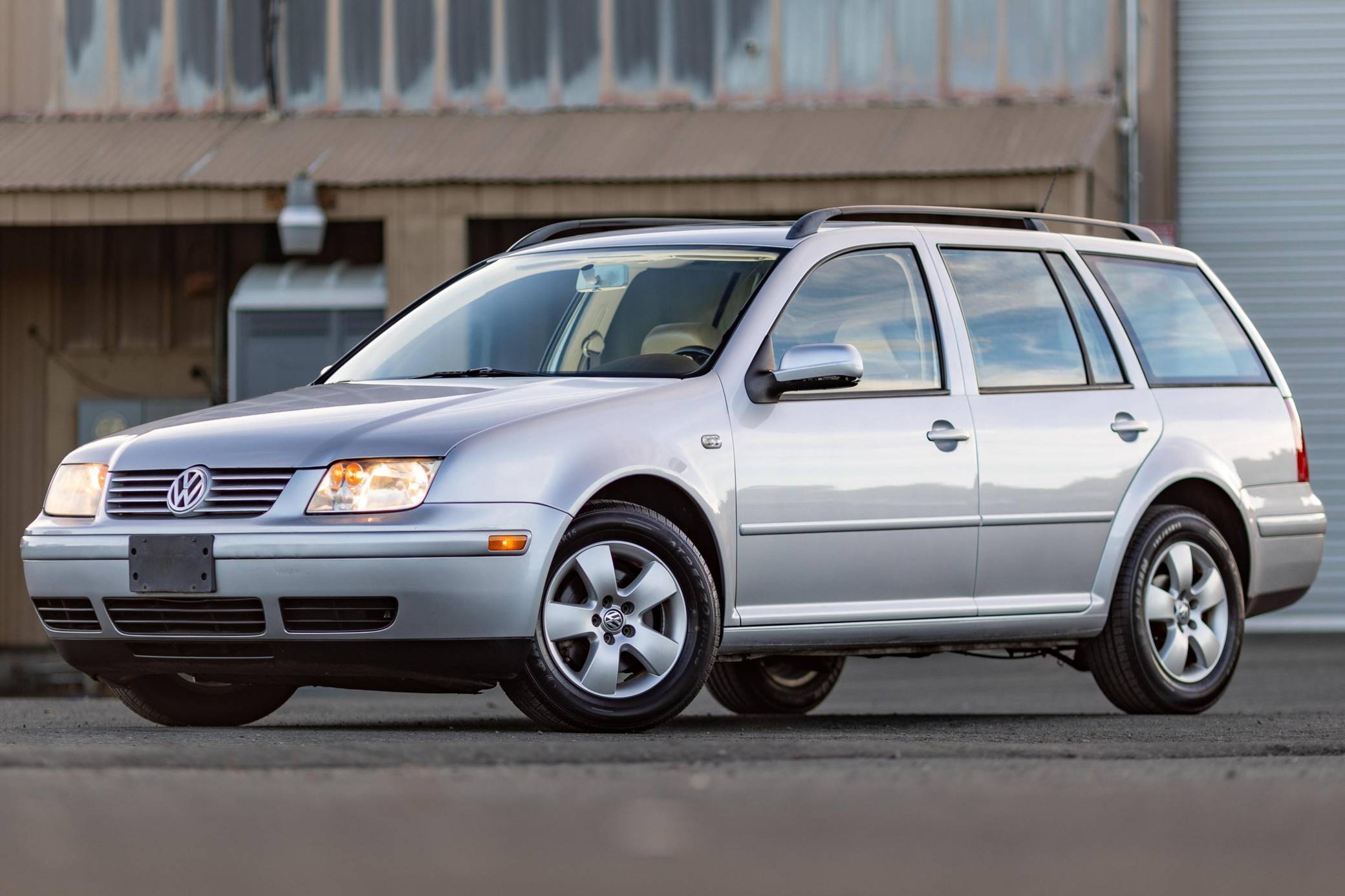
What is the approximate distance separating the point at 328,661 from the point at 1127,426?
3.19 metres

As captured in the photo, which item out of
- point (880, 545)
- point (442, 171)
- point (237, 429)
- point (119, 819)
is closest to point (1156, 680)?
point (880, 545)

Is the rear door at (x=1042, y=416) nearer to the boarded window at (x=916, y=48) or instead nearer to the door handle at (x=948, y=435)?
the door handle at (x=948, y=435)

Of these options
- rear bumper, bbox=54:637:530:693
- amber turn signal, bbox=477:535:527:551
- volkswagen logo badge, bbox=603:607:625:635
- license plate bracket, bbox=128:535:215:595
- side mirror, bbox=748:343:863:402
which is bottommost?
rear bumper, bbox=54:637:530:693

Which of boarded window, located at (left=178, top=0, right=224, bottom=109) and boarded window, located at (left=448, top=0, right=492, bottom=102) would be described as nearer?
boarded window, located at (left=448, top=0, right=492, bottom=102)

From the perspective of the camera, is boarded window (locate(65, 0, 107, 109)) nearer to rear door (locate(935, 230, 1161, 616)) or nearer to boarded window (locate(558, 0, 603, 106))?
boarded window (locate(558, 0, 603, 106))

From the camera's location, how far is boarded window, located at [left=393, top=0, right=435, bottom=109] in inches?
704

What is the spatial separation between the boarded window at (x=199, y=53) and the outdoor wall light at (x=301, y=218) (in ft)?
6.51

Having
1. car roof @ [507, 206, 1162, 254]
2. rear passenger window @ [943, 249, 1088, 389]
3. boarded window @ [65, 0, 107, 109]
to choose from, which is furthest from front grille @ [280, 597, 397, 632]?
boarded window @ [65, 0, 107, 109]

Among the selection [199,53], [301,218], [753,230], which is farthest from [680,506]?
[199,53]

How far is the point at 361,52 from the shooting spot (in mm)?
17969

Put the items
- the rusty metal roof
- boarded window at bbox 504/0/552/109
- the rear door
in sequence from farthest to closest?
boarded window at bbox 504/0/552/109 < the rusty metal roof < the rear door

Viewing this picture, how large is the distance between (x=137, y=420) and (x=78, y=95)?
9.35 ft

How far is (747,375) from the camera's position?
7.25 meters

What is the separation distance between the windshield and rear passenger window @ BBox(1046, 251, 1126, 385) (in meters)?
1.41
